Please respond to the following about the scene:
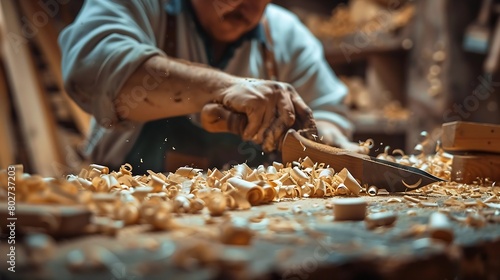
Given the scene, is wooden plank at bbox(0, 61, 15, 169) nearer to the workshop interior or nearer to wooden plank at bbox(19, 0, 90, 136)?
the workshop interior

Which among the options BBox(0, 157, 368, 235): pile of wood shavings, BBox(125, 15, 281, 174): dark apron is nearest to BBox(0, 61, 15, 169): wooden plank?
BBox(125, 15, 281, 174): dark apron

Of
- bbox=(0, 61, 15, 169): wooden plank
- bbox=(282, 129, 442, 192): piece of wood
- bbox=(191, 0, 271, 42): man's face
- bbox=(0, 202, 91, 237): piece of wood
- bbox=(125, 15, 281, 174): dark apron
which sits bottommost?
bbox=(0, 61, 15, 169): wooden plank

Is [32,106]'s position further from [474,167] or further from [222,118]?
[474,167]

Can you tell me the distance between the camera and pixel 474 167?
1.24m

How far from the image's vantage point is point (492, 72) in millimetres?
2334

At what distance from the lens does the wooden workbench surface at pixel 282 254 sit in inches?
20.3

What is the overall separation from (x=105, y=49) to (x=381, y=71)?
6.09ft

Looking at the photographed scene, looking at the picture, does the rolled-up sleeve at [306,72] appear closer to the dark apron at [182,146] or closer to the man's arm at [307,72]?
the man's arm at [307,72]

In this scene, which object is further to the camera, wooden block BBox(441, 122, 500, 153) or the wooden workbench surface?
wooden block BBox(441, 122, 500, 153)

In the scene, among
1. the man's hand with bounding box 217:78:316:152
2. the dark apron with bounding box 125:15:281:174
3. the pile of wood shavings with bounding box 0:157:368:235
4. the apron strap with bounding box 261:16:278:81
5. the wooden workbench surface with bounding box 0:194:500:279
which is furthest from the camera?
the apron strap with bounding box 261:16:278:81

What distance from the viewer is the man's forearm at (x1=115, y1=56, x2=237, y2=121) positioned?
1.30 metres

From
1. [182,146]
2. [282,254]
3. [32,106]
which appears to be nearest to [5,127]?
[32,106]

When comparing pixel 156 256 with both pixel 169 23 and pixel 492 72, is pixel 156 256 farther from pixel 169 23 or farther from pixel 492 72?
pixel 492 72

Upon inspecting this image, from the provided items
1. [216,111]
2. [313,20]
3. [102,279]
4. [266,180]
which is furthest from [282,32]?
[102,279]
